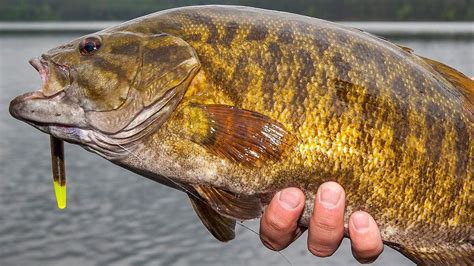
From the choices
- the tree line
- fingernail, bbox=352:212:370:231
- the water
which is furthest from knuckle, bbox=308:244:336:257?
the tree line

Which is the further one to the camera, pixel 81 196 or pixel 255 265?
pixel 81 196

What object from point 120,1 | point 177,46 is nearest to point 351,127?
point 177,46

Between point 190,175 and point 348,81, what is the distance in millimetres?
1163

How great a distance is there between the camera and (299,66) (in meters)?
4.11

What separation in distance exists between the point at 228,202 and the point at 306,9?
141m

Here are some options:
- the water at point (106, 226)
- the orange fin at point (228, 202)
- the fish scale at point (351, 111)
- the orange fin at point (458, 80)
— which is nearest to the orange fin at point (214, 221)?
the orange fin at point (228, 202)

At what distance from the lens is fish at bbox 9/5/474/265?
4.02 m

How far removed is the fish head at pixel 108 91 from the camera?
158 inches

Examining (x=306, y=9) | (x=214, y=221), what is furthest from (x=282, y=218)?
(x=306, y=9)

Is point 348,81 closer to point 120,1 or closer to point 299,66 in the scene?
point 299,66

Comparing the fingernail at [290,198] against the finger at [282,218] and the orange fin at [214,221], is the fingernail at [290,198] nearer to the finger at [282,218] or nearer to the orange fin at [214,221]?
the finger at [282,218]

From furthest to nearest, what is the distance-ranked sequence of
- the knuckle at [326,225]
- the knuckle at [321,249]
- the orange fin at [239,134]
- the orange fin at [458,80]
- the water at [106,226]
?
the water at [106,226], the knuckle at [321,249], the orange fin at [458,80], the knuckle at [326,225], the orange fin at [239,134]

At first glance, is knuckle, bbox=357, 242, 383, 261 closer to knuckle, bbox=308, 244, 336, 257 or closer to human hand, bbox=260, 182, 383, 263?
human hand, bbox=260, 182, 383, 263

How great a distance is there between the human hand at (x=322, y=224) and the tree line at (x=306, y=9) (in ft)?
411
